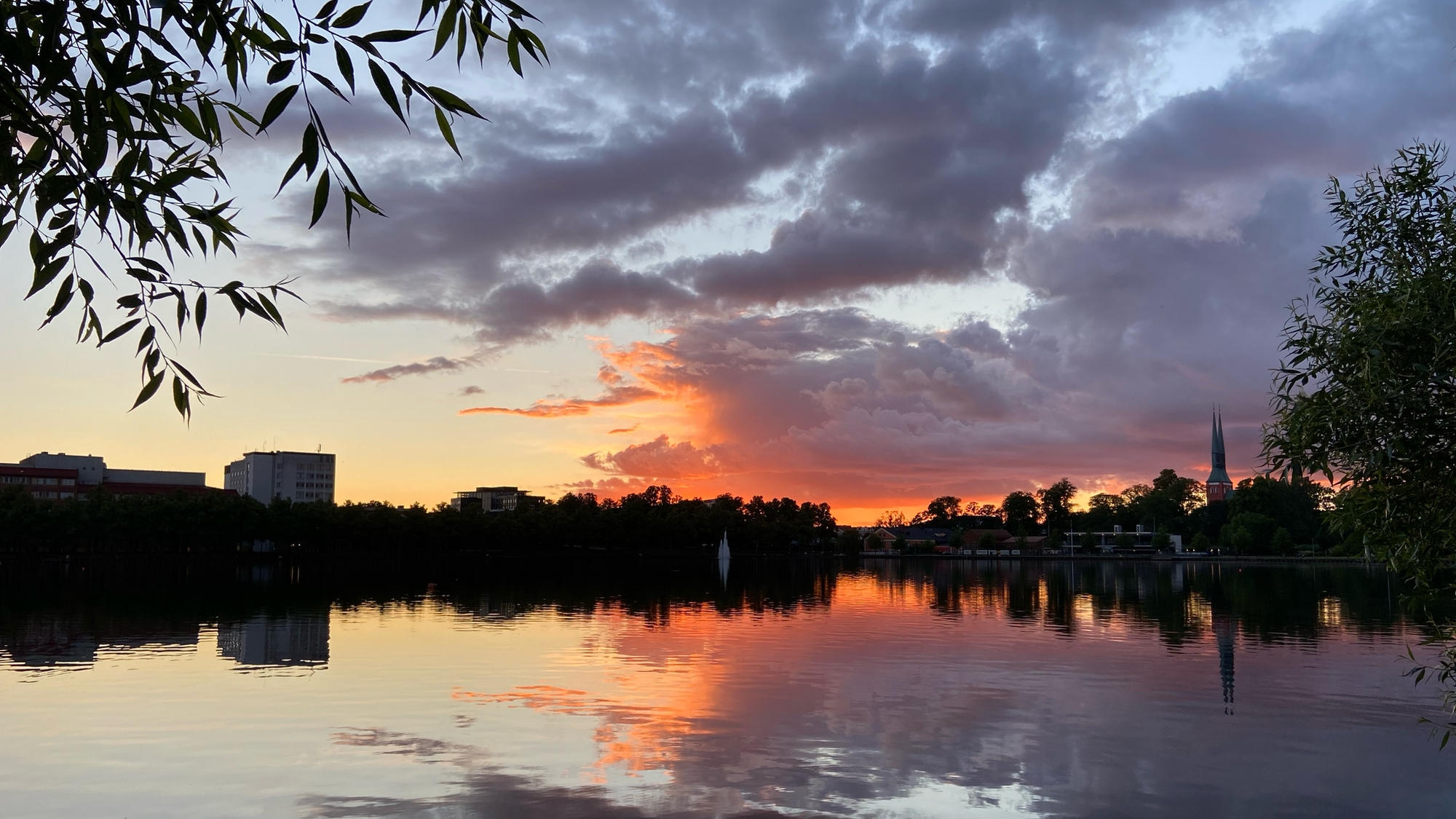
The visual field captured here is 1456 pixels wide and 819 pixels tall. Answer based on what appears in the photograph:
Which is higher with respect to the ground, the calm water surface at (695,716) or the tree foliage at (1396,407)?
the tree foliage at (1396,407)

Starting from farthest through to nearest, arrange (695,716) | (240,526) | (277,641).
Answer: (240,526)
(277,641)
(695,716)

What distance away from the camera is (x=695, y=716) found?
2780cm

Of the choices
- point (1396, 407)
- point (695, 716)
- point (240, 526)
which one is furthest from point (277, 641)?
point (240, 526)

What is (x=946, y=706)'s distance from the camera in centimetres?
2945

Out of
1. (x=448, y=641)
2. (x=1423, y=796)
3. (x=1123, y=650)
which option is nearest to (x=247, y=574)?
(x=448, y=641)

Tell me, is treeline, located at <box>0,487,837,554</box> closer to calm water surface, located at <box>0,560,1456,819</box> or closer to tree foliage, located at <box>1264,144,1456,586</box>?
calm water surface, located at <box>0,560,1456,819</box>

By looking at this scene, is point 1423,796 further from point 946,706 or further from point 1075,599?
point 1075,599

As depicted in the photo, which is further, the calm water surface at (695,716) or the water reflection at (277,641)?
the water reflection at (277,641)

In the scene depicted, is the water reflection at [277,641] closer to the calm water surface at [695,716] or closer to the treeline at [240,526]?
the calm water surface at [695,716]

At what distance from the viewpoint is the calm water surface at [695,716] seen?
65.3 ft

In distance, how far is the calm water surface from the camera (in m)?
19.9

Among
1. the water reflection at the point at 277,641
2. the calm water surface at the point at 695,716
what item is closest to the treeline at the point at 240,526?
the calm water surface at the point at 695,716

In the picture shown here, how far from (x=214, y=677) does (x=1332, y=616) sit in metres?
60.8

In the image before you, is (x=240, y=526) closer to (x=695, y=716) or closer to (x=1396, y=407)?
(x=695, y=716)
